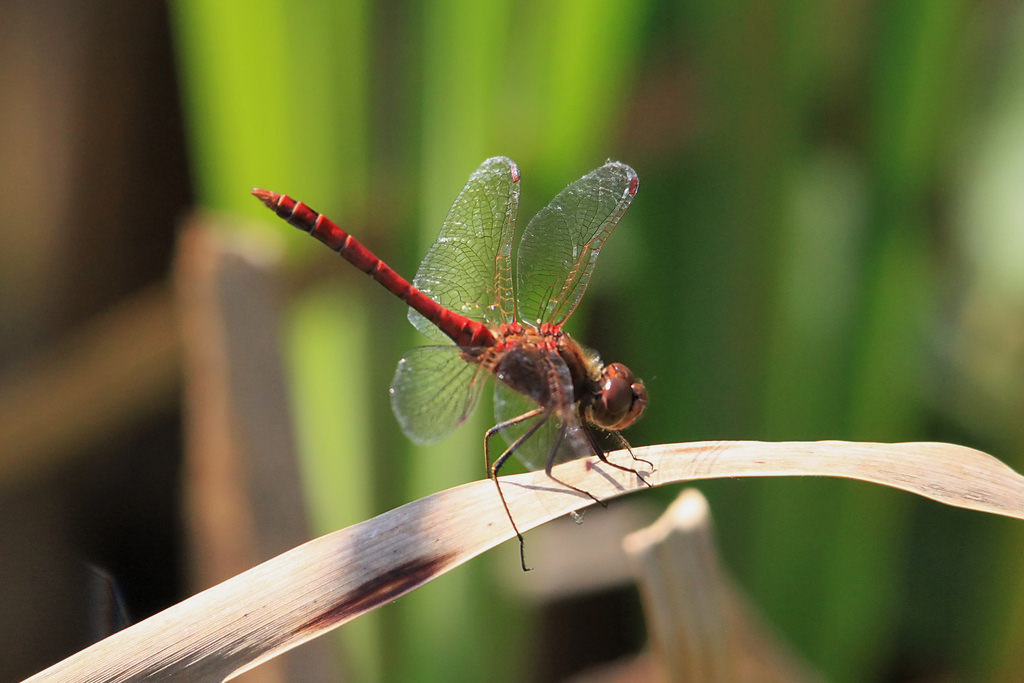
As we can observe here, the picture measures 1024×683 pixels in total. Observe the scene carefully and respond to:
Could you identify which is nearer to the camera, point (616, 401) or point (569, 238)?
point (616, 401)

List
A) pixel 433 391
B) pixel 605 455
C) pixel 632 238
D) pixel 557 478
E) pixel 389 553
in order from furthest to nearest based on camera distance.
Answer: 1. pixel 632 238
2. pixel 433 391
3. pixel 605 455
4. pixel 557 478
5. pixel 389 553

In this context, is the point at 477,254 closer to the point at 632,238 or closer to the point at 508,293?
the point at 508,293

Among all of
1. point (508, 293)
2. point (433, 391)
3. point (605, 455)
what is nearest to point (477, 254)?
point (508, 293)

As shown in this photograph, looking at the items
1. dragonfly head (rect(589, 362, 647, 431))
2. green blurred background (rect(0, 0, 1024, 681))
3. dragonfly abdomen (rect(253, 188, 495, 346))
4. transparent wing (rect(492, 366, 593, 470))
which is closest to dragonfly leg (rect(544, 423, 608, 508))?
transparent wing (rect(492, 366, 593, 470))

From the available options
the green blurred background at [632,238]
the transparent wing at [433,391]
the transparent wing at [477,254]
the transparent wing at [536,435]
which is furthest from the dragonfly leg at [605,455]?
the green blurred background at [632,238]

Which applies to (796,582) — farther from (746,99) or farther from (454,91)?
(454,91)

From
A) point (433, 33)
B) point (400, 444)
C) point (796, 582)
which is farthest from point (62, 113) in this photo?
point (796, 582)
